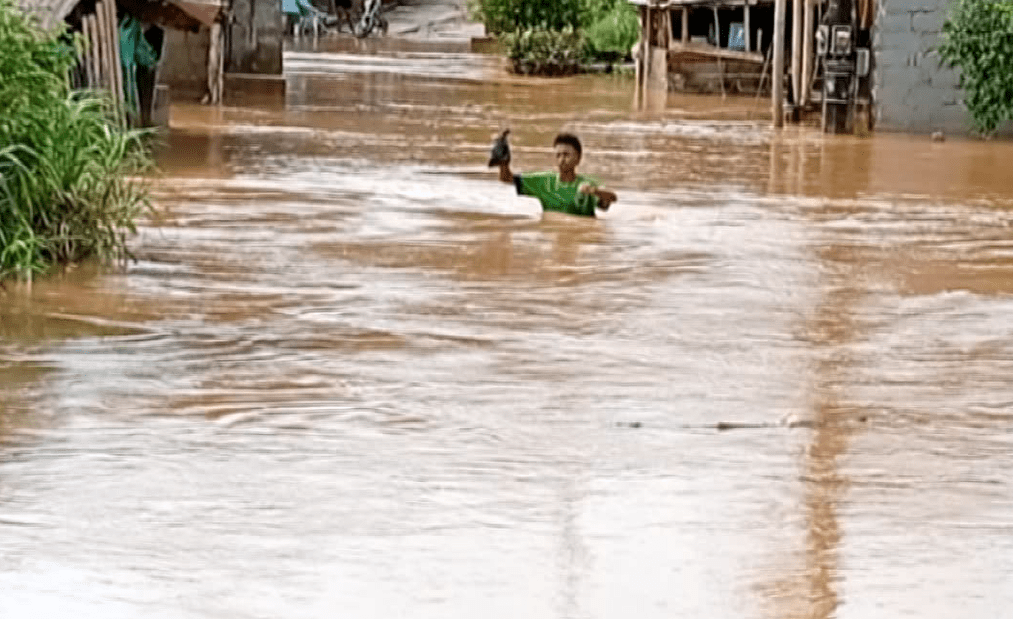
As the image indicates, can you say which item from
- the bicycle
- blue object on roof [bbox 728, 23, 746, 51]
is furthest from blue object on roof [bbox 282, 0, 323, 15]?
blue object on roof [bbox 728, 23, 746, 51]

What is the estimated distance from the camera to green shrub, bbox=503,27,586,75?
33.7 meters

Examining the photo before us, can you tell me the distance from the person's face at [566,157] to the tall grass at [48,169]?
9.65ft

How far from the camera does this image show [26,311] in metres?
9.12

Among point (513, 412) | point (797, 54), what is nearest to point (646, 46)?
point (797, 54)

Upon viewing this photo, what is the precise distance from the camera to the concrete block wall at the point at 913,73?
2058 cm

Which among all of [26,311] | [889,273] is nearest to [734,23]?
[889,273]

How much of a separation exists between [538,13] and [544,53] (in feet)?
9.38

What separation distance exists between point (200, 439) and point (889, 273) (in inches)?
206

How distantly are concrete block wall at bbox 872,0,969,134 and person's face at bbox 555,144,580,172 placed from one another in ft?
28.5

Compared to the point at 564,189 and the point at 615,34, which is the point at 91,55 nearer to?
the point at 564,189

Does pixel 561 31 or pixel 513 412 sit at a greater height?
pixel 561 31

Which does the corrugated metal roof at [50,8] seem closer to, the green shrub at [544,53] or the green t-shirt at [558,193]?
the green t-shirt at [558,193]

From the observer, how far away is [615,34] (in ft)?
118

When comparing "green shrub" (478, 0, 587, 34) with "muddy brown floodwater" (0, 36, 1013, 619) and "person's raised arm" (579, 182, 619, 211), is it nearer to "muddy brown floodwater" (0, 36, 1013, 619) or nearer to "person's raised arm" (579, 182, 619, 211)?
"muddy brown floodwater" (0, 36, 1013, 619)
